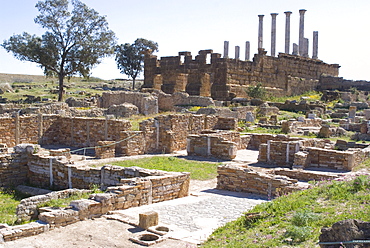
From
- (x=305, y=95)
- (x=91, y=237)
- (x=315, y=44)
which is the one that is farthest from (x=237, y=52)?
(x=91, y=237)

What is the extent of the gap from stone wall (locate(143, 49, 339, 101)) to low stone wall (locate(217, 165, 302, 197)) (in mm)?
28246

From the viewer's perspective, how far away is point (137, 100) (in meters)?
30.7

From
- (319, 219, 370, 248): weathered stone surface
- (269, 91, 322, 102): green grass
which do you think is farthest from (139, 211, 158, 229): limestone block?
(269, 91, 322, 102): green grass

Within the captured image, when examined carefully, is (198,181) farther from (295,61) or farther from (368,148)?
(295,61)

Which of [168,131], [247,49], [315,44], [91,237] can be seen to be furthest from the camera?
[315,44]

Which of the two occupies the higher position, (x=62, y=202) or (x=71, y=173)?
(x=71, y=173)

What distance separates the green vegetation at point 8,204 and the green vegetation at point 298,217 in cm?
457

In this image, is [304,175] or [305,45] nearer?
[304,175]

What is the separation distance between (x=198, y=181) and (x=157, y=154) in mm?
5487

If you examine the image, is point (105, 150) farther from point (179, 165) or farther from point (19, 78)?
point (19, 78)

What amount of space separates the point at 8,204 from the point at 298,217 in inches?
289

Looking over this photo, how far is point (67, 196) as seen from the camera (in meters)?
10.7

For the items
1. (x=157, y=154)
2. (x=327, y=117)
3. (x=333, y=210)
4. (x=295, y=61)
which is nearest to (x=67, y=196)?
(x=333, y=210)

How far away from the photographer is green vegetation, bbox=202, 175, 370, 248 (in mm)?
6840
